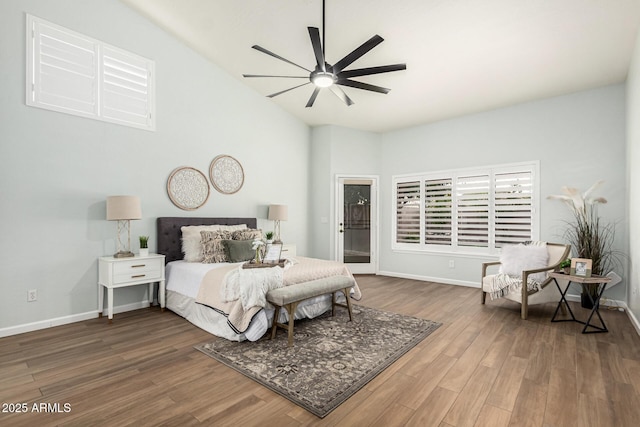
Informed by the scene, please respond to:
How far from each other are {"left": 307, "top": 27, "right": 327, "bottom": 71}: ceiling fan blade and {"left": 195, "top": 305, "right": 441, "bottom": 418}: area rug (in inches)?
105

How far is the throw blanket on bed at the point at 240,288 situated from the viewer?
10.0 ft

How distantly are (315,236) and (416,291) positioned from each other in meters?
2.44

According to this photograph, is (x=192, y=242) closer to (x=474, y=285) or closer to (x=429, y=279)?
(x=429, y=279)

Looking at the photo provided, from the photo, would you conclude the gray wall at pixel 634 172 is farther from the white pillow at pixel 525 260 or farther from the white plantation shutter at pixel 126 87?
the white plantation shutter at pixel 126 87

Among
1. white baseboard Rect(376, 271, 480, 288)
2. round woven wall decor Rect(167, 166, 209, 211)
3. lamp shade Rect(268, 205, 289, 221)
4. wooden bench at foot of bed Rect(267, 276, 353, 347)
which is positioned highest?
round woven wall decor Rect(167, 166, 209, 211)

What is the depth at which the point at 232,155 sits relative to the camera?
546 cm

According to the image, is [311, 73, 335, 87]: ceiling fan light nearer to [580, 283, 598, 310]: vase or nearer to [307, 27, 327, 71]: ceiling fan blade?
[307, 27, 327, 71]: ceiling fan blade

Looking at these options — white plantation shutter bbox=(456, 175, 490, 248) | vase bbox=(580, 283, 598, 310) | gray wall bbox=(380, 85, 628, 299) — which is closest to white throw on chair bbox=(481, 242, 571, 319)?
vase bbox=(580, 283, 598, 310)

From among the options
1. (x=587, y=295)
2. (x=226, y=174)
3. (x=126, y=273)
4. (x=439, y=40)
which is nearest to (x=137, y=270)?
(x=126, y=273)

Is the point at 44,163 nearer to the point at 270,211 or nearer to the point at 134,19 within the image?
the point at 134,19

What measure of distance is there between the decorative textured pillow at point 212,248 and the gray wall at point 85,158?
742mm

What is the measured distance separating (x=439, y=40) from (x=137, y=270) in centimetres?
447

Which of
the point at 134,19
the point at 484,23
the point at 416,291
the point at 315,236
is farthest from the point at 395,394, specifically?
the point at 134,19

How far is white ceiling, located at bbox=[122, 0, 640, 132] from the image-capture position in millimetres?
3207
